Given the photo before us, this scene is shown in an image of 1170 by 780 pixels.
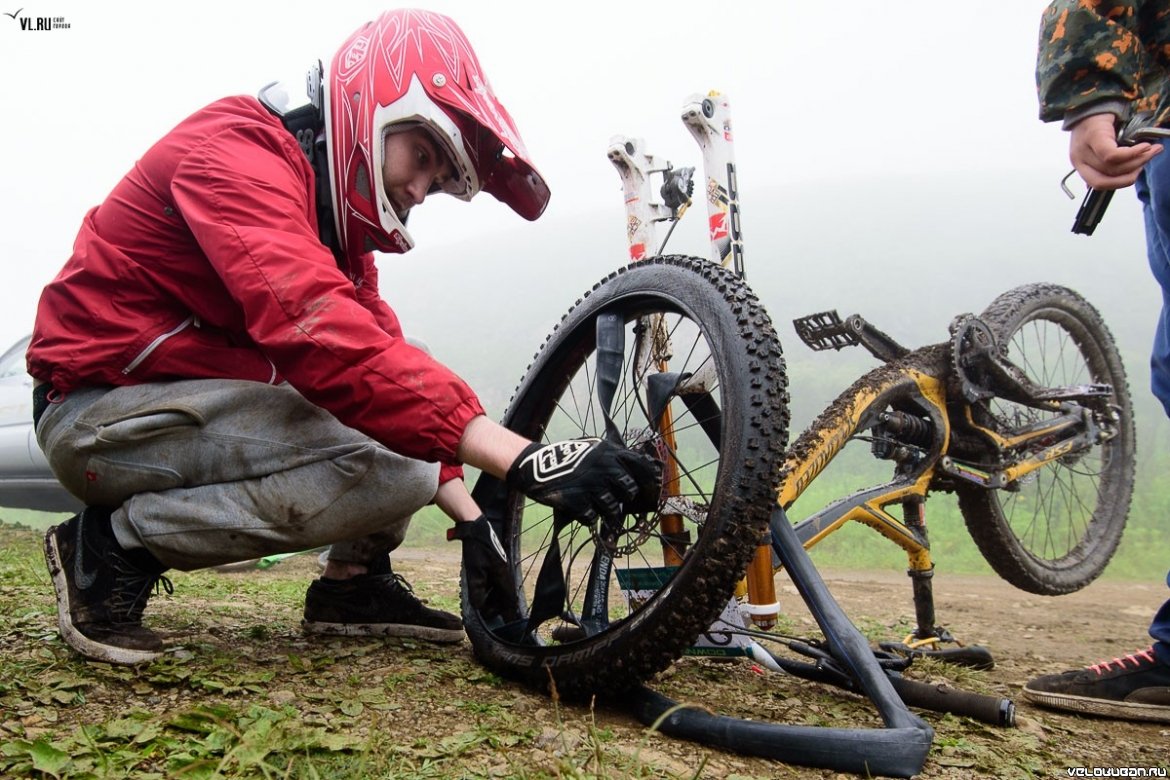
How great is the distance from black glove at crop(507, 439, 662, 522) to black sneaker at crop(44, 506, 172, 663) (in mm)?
954

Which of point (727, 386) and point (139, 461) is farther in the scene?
point (139, 461)

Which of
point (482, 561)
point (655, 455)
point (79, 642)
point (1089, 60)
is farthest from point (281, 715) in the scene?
point (1089, 60)

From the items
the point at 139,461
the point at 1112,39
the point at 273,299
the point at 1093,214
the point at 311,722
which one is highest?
the point at 1112,39

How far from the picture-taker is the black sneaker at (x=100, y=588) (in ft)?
6.18

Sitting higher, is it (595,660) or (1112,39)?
(1112,39)

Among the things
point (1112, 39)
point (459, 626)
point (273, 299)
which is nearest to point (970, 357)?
point (1112, 39)

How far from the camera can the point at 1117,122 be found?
189cm

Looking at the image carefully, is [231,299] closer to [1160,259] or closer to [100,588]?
[100,588]

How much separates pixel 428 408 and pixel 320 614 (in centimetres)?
106

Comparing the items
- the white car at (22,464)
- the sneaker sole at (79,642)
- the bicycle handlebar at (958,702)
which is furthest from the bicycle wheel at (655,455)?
the white car at (22,464)

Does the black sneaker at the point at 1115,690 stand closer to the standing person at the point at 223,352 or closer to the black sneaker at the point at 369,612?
the standing person at the point at 223,352

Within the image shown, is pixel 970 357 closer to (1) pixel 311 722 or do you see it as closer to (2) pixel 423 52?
(2) pixel 423 52

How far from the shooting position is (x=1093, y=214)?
7.09 feet

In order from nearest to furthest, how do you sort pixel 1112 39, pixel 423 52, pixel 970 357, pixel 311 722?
pixel 311 722 → pixel 1112 39 → pixel 423 52 → pixel 970 357
